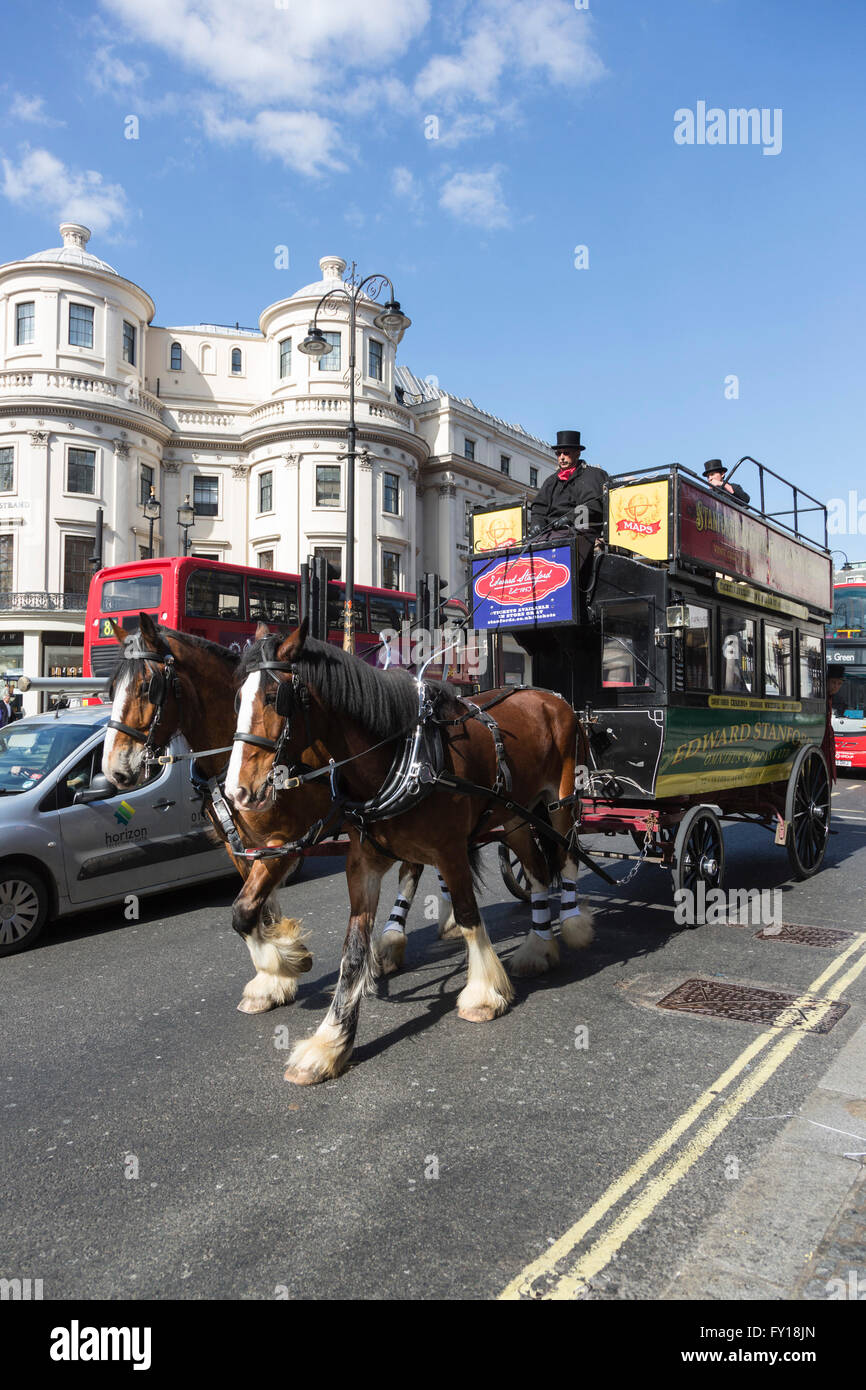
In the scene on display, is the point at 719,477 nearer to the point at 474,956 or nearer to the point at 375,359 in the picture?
the point at 474,956

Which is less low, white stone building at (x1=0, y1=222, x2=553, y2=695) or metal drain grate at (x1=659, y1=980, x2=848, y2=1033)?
white stone building at (x1=0, y1=222, x2=553, y2=695)

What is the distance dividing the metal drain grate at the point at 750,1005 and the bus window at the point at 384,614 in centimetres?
1681

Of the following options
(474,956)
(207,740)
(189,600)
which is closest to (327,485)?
(189,600)

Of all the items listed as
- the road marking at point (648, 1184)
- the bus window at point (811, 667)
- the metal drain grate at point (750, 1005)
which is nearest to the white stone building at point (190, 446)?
the bus window at point (811, 667)

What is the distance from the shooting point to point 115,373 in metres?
41.2

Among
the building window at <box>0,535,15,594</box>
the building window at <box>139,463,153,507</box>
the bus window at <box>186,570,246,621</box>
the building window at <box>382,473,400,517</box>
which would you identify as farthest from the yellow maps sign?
the building window at <box>139,463,153,507</box>

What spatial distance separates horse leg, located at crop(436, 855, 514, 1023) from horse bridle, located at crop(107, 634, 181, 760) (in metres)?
2.01

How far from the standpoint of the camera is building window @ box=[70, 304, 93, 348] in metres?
40.0

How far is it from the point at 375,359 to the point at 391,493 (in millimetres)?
7040

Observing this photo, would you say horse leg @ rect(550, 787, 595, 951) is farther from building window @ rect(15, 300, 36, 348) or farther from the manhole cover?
building window @ rect(15, 300, 36, 348)

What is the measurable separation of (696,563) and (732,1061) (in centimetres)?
418
